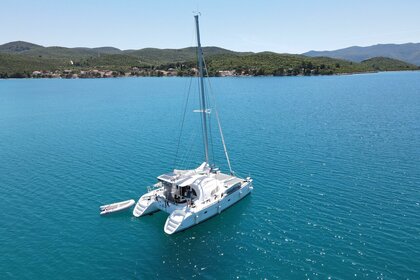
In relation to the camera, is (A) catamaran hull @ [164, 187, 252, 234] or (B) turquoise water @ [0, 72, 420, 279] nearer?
(B) turquoise water @ [0, 72, 420, 279]

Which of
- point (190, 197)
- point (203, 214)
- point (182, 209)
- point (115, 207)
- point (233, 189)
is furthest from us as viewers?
point (233, 189)

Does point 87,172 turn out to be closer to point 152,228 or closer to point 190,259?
point 152,228

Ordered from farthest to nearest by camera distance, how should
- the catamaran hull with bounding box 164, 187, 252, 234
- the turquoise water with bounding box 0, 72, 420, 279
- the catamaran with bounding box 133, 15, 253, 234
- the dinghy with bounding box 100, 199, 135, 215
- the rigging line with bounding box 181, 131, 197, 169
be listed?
the rigging line with bounding box 181, 131, 197, 169
the dinghy with bounding box 100, 199, 135, 215
the catamaran with bounding box 133, 15, 253, 234
the catamaran hull with bounding box 164, 187, 252, 234
the turquoise water with bounding box 0, 72, 420, 279

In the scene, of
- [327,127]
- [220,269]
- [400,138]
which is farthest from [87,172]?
[400,138]

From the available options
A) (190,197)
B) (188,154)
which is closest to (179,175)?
(190,197)

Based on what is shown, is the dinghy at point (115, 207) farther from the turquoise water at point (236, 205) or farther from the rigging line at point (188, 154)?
the rigging line at point (188, 154)

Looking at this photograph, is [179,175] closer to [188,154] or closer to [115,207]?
[115,207]

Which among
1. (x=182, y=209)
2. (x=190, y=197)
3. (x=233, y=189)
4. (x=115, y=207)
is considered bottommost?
(x=115, y=207)

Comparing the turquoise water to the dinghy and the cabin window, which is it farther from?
the cabin window


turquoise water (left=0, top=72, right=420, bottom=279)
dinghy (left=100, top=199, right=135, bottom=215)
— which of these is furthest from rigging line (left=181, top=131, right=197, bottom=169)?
dinghy (left=100, top=199, right=135, bottom=215)

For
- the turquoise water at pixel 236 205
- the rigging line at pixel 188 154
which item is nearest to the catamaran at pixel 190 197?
the turquoise water at pixel 236 205
